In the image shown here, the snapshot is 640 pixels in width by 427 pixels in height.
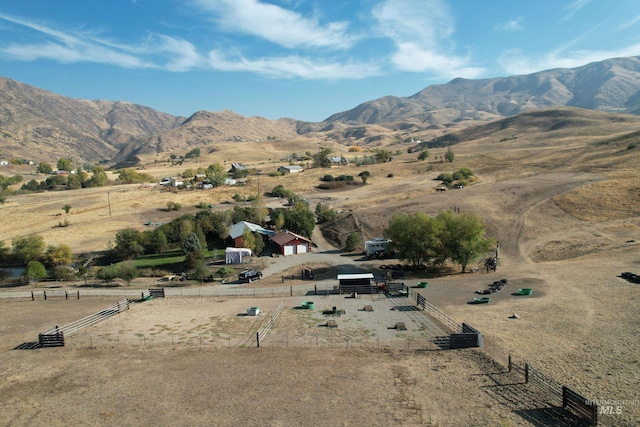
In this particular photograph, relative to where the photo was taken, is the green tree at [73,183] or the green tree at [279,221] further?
the green tree at [73,183]

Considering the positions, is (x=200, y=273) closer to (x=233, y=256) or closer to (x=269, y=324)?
(x=233, y=256)

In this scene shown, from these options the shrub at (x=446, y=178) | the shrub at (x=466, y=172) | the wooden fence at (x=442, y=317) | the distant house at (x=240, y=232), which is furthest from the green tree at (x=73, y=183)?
the wooden fence at (x=442, y=317)

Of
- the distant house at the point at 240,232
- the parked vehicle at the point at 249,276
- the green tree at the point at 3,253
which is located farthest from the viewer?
the distant house at the point at 240,232

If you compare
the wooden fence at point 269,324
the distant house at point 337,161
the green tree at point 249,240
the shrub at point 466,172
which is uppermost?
the distant house at point 337,161

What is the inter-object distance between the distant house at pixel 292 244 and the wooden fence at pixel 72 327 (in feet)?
71.5

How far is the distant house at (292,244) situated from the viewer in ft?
165

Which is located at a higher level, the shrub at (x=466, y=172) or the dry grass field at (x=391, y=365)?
the shrub at (x=466, y=172)

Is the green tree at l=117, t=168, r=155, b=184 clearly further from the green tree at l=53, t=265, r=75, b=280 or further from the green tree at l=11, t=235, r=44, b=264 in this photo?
the green tree at l=53, t=265, r=75, b=280

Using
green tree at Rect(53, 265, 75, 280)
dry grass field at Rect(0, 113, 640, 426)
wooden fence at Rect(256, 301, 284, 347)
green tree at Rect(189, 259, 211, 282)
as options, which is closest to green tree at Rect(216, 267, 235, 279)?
green tree at Rect(189, 259, 211, 282)

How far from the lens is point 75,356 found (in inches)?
898

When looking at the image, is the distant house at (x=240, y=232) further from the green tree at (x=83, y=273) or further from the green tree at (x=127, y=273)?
the green tree at (x=83, y=273)

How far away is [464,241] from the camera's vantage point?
39.8 meters

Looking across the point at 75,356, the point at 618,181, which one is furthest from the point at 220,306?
the point at 618,181

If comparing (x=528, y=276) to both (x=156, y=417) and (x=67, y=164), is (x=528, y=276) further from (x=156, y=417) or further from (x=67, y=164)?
(x=67, y=164)
